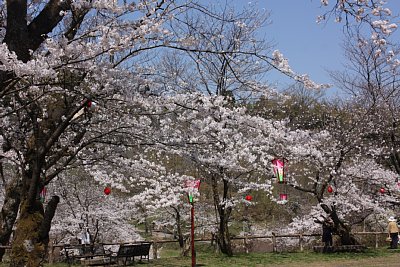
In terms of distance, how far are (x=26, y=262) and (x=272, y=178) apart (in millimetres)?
10116

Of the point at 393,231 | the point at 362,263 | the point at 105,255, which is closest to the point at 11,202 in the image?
the point at 105,255

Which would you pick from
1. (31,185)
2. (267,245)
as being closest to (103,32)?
(31,185)

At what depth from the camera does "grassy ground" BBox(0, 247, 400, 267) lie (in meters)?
13.2

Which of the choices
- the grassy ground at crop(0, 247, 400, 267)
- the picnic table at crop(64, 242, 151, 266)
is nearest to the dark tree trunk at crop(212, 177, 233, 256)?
the grassy ground at crop(0, 247, 400, 267)

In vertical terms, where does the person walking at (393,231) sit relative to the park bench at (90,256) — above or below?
above

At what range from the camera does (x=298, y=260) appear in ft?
48.1

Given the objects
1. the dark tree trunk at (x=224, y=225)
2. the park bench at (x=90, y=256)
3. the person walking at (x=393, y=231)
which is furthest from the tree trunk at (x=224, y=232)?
the person walking at (x=393, y=231)

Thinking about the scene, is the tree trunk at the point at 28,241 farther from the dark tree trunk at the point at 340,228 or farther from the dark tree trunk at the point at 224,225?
the dark tree trunk at the point at 340,228

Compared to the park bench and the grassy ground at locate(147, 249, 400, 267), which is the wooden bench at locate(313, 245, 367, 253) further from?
the park bench

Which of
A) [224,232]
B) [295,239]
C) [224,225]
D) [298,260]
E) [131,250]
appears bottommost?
[298,260]

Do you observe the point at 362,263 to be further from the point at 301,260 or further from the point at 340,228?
the point at 340,228

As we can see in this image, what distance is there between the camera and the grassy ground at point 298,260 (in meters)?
13.2

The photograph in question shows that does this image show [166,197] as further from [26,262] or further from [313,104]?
[313,104]

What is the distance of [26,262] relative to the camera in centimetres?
659
